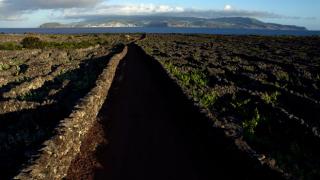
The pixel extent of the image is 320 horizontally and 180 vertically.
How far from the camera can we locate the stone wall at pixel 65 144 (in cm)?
1582

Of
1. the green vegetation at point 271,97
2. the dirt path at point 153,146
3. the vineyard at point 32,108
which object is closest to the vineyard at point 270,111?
the green vegetation at point 271,97

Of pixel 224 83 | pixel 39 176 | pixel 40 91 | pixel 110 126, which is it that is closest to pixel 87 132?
pixel 110 126

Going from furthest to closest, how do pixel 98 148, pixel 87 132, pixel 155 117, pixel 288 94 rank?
1. pixel 288 94
2. pixel 155 117
3. pixel 87 132
4. pixel 98 148

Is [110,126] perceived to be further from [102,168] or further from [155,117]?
[102,168]

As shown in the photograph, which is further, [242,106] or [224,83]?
[224,83]

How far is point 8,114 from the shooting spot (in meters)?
28.3

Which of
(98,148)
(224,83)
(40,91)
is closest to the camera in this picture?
(98,148)

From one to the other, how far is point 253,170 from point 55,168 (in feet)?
24.4

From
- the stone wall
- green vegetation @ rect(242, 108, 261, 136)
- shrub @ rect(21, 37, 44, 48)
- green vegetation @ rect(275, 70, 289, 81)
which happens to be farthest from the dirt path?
shrub @ rect(21, 37, 44, 48)

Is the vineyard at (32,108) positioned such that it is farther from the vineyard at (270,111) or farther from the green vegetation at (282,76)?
the green vegetation at (282,76)

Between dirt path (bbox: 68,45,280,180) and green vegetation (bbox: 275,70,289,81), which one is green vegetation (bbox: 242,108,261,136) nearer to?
dirt path (bbox: 68,45,280,180)

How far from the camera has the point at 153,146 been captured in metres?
22.0

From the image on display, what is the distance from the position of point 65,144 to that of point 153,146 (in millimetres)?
4530

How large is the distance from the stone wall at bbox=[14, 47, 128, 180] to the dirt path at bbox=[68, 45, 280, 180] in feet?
1.64
